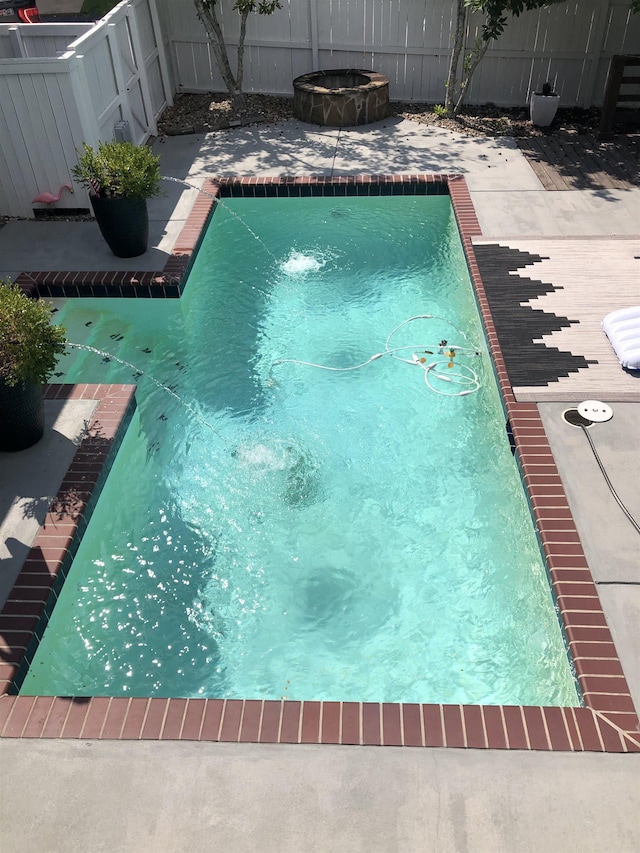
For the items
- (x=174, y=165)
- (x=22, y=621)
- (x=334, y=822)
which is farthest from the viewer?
(x=174, y=165)

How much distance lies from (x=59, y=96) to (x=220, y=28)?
17.0 feet

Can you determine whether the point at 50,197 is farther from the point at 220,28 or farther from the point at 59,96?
the point at 220,28

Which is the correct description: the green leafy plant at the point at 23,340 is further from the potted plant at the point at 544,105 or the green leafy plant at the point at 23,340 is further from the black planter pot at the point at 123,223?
the potted plant at the point at 544,105

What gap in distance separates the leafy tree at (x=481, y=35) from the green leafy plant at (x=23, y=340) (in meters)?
8.31

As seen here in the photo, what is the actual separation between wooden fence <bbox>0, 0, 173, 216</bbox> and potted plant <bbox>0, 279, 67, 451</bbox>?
13.7ft

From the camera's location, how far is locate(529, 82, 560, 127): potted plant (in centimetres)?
1126

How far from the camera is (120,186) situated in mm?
7641

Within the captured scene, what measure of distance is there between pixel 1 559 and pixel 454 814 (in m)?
3.26

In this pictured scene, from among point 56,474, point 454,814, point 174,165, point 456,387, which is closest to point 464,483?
point 456,387

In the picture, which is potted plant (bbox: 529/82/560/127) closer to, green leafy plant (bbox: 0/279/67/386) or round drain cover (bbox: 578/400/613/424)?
round drain cover (bbox: 578/400/613/424)

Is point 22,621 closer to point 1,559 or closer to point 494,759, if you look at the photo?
point 1,559

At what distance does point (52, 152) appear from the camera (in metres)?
8.72

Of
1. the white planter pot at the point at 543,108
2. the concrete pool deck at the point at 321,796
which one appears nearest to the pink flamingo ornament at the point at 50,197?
the concrete pool deck at the point at 321,796

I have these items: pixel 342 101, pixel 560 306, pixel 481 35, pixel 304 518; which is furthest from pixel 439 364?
pixel 481 35
